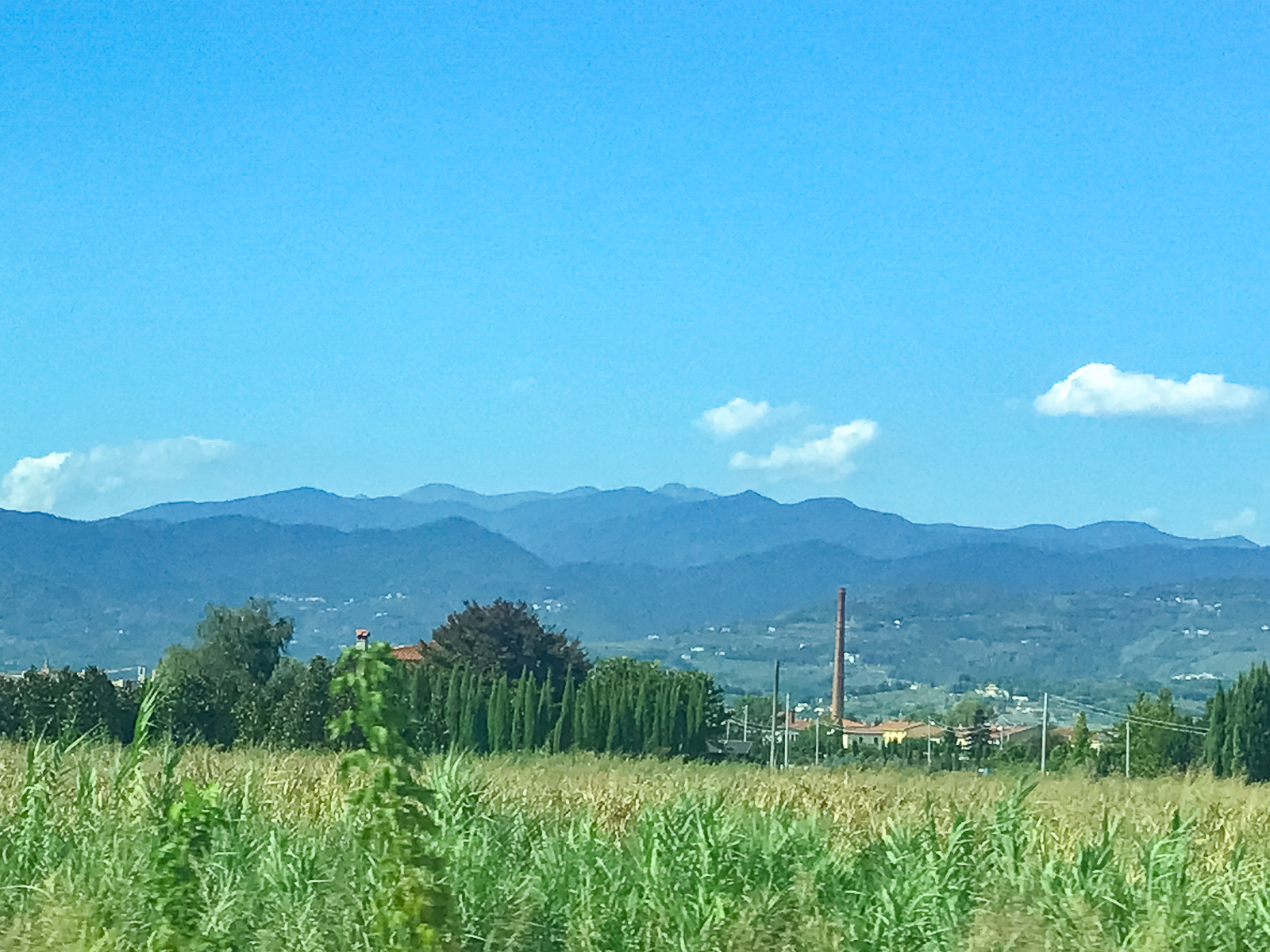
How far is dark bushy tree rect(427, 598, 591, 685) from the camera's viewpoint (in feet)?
269

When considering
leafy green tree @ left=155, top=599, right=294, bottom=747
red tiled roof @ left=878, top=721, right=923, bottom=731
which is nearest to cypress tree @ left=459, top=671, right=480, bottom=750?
leafy green tree @ left=155, top=599, right=294, bottom=747

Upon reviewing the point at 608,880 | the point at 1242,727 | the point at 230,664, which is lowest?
the point at 608,880

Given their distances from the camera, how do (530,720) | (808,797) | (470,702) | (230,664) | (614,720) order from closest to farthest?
1. (808,797)
2. (530,720)
3. (470,702)
4. (614,720)
5. (230,664)

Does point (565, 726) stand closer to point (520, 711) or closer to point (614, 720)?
point (614, 720)

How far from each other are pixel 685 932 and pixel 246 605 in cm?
9216

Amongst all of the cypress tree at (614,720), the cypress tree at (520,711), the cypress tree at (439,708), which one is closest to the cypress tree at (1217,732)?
the cypress tree at (614,720)

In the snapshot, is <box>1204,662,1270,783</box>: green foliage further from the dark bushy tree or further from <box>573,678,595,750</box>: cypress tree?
the dark bushy tree

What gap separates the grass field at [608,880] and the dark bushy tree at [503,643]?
6626 centimetres

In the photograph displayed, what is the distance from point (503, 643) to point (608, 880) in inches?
2832

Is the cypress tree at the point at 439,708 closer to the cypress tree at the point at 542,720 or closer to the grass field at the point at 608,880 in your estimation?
the cypress tree at the point at 542,720

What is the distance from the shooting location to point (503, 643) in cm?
8288

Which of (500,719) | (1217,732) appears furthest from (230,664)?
(1217,732)

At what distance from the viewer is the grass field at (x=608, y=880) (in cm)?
930

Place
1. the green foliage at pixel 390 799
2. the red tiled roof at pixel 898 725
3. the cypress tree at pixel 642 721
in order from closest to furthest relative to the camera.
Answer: the green foliage at pixel 390 799 → the cypress tree at pixel 642 721 → the red tiled roof at pixel 898 725
